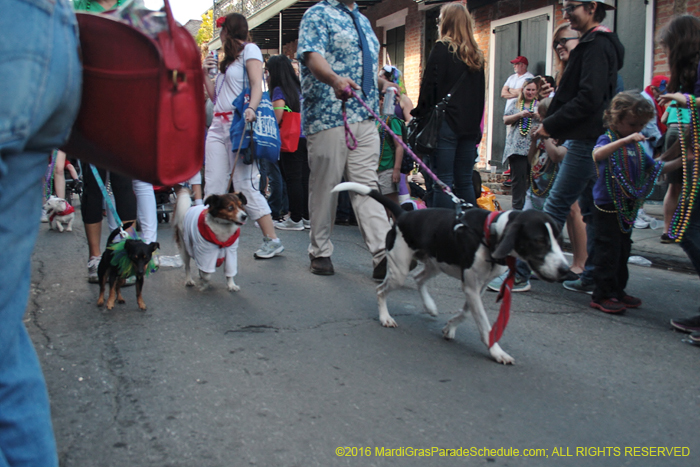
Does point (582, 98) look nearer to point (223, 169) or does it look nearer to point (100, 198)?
point (223, 169)

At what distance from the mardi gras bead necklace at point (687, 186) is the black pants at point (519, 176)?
163 inches

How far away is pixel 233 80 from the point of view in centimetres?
570

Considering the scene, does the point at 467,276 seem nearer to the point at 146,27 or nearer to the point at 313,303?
the point at 313,303

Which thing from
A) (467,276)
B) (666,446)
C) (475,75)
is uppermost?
(475,75)

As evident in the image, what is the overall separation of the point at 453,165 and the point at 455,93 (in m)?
0.63

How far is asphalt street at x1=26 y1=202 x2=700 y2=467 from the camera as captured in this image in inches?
90.7

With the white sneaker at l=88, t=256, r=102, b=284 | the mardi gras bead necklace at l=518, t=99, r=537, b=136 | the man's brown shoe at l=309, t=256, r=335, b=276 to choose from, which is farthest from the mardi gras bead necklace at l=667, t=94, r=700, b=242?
the white sneaker at l=88, t=256, r=102, b=284


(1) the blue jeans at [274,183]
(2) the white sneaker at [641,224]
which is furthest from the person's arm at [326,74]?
(2) the white sneaker at [641,224]

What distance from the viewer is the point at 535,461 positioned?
225cm

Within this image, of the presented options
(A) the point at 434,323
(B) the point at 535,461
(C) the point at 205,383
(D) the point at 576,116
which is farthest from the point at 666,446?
(D) the point at 576,116

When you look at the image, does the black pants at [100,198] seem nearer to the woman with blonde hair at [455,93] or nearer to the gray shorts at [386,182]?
the woman with blonde hair at [455,93]

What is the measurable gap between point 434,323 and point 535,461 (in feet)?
5.80

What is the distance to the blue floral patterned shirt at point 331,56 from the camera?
4.86 m

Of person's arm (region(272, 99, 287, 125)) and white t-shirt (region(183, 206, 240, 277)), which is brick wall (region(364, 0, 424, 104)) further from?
white t-shirt (region(183, 206, 240, 277))
